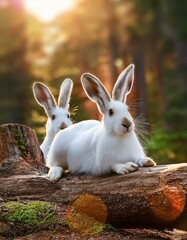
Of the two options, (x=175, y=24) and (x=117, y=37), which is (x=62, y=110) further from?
(x=117, y=37)

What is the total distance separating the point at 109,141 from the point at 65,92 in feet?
7.97

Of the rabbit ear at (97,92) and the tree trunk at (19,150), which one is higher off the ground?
the rabbit ear at (97,92)

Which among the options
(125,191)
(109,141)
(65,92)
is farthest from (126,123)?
(65,92)

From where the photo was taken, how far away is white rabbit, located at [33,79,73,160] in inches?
324

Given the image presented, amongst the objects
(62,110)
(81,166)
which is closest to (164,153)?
(62,110)

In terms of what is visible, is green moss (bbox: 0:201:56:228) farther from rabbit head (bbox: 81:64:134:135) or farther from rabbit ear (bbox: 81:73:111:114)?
rabbit ear (bbox: 81:73:111:114)

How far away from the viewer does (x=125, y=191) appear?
227 inches

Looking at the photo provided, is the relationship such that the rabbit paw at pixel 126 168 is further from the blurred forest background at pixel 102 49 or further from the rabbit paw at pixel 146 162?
the blurred forest background at pixel 102 49

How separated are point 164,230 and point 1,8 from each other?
22.4 meters

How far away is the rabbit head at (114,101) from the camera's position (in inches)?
232

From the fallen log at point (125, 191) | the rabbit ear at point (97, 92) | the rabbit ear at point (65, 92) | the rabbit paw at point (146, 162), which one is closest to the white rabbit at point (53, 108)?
the rabbit ear at point (65, 92)

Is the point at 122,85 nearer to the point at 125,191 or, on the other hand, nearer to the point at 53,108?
the point at 125,191

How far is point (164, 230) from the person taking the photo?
19.9 ft

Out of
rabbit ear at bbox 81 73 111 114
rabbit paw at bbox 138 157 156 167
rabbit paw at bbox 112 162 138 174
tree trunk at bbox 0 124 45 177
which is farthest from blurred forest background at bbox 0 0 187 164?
rabbit paw at bbox 112 162 138 174
